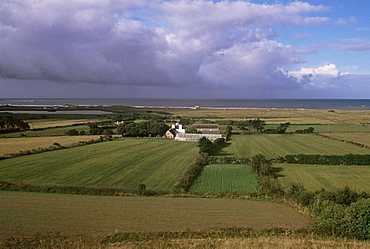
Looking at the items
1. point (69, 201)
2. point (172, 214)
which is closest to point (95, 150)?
point (69, 201)

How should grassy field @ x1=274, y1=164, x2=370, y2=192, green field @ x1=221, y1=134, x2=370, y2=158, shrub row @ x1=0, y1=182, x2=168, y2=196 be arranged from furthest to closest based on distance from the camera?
green field @ x1=221, y1=134, x2=370, y2=158 < grassy field @ x1=274, y1=164, x2=370, y2=192 < shrub row @ x1=0, y1=182, x2=168, y2=196

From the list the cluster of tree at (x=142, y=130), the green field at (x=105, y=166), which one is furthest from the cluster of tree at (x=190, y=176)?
the cluster of tree at (x=142, y=130)

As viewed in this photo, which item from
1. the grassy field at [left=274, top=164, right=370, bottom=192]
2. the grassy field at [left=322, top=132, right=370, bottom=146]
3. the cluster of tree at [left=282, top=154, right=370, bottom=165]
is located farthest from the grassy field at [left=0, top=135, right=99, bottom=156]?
the grassy field at [left=322, top=132, right=370, bottom=146]

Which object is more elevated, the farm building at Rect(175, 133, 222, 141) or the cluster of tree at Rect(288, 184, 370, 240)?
the cluster of tree at Rect(288, 184, 370, 240)

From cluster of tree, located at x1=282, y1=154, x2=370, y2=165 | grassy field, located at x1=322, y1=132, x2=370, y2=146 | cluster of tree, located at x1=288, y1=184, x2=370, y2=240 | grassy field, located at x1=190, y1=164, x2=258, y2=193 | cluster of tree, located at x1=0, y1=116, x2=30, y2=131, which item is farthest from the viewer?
cluster of tree, located at x1=0, y1=116, x2=30, y2=131

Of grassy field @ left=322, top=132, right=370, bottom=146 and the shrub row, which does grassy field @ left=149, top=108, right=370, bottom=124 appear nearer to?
grassy field @ left=322, top=132, right=370, bottom=146

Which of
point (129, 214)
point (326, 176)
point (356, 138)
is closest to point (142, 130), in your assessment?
point (356, 138)

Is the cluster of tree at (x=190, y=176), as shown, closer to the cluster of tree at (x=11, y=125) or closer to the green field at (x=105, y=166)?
the green field at (x=105, y=166)
